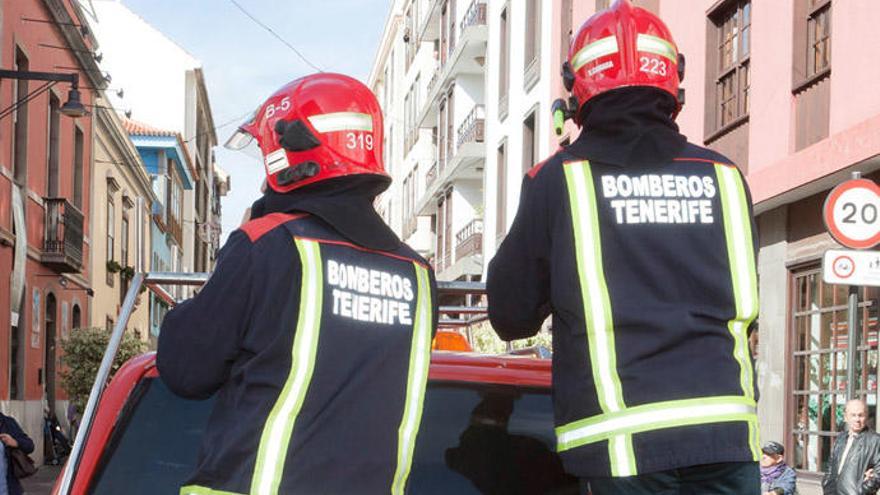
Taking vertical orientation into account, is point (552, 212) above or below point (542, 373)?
above

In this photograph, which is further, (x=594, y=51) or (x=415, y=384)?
(x=594, y=51)

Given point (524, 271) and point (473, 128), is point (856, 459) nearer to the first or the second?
point (524, 271)

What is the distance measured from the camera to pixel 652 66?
3088 mm

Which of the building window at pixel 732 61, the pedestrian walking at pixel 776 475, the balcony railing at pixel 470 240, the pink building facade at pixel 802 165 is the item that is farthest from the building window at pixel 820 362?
the balcony railing at pixel 470 240

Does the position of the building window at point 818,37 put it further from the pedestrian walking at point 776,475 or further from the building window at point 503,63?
the building window at point 503,63

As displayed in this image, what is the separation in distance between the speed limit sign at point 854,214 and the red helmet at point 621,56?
19.0 ft

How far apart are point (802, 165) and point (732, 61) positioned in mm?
3496

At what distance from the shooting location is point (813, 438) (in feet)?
45.6

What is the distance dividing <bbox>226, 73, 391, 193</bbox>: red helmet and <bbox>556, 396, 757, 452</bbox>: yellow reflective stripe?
0.76 m

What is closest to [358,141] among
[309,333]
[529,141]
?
[309,333]

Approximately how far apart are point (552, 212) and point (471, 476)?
2.91 feet

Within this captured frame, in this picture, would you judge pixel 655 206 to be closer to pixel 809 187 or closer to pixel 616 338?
pixel 616 338

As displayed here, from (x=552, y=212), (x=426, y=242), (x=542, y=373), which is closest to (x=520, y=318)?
(x=552, y=212)

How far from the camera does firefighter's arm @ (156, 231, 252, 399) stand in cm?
273
